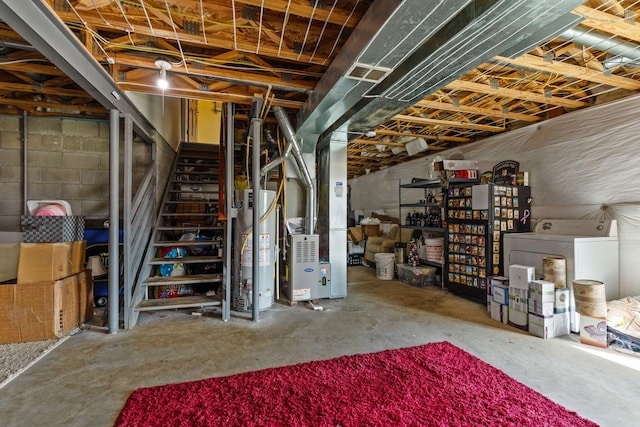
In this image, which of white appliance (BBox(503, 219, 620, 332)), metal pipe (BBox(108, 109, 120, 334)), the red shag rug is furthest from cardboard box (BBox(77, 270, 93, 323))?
white appliance (BBox(503, 219, 620, 332))

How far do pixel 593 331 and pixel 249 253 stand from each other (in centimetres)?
352

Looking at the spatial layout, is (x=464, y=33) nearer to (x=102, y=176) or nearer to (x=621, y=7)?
(x=621, y=7)

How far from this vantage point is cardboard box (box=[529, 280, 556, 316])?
282 centimetres

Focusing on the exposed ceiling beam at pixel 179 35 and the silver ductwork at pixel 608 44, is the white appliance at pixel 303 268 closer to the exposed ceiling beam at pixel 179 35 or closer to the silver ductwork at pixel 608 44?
the exposed ceiling beam at pixel 179 35

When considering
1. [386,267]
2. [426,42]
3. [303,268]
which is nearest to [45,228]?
[303,268]

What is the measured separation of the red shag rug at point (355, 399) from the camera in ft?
5.47

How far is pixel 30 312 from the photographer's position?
2.64m

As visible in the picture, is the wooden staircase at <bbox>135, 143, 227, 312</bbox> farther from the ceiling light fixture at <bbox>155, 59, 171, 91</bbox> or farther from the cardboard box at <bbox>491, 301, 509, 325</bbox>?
the cardboard box at <bbox>491, 301, 509, 325</bbox>

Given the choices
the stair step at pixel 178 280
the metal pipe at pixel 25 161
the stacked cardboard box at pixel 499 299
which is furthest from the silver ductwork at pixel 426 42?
the metal pipe at pixel 25 161

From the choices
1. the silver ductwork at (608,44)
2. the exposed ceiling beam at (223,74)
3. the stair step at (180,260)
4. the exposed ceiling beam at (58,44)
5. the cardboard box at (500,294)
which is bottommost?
the cardboard box at (500,294)

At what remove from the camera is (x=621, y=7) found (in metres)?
2.09

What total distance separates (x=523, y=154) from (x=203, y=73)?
443 centimetres

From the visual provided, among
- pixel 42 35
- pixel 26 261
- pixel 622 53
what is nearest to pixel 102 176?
pixel 26 261

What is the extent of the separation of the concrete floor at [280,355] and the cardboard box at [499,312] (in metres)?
0.10
